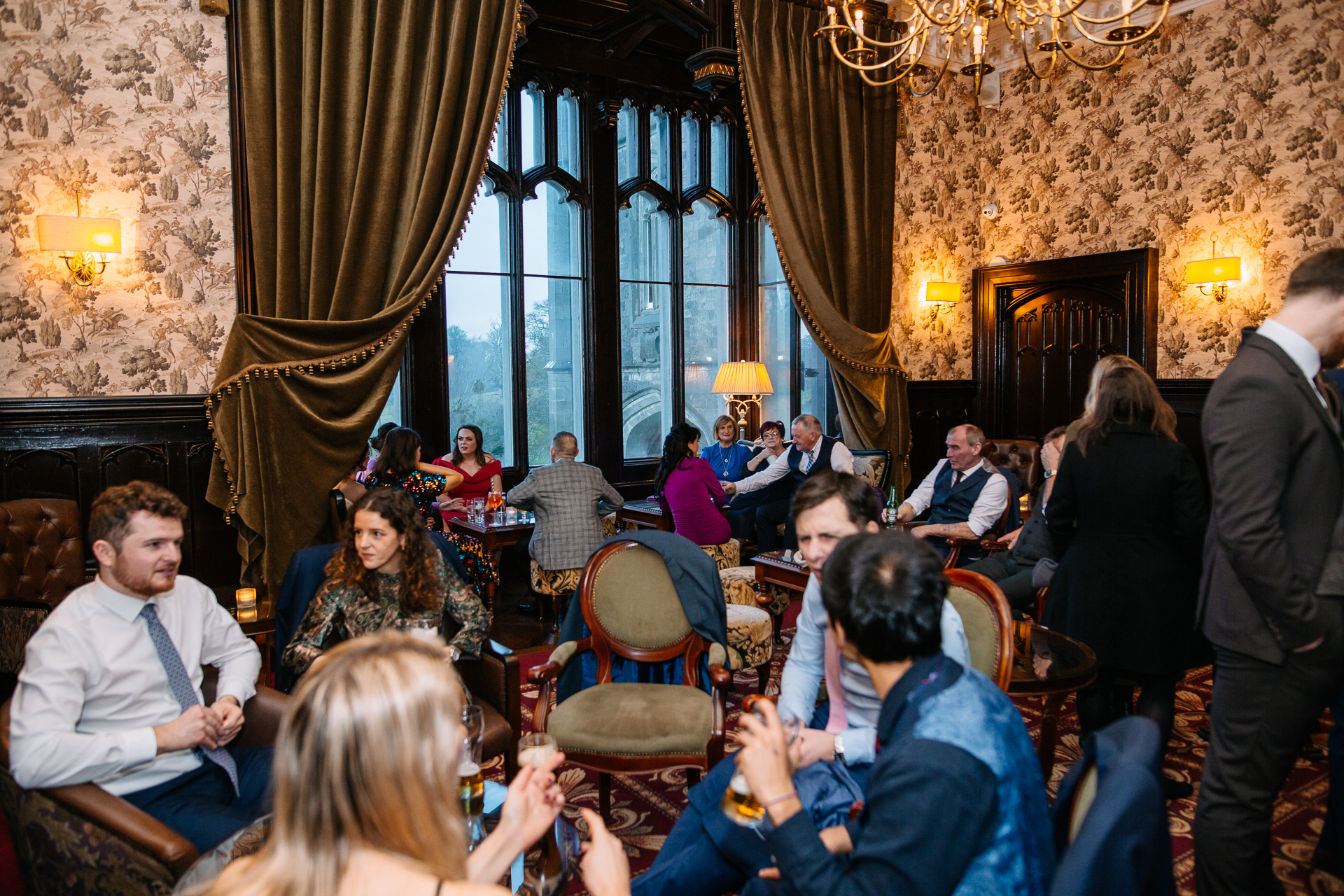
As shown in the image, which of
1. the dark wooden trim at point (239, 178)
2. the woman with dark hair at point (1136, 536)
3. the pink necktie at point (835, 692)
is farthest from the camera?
the dark wooden trim at point (239, 178)

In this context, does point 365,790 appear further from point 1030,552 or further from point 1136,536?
point 1030,552

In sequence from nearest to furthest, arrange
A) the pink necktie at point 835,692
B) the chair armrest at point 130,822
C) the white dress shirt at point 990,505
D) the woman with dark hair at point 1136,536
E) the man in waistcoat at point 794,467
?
the chair armrest at point 130,822, the pink necktie at point 835,692, the woman with dark hair at point 1136,536, the white dress shirt at point 990,505, the man in waistcoat at point 794,467

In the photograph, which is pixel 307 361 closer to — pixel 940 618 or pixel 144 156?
pixel 144 156

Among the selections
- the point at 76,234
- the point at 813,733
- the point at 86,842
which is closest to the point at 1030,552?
the point at 813,733

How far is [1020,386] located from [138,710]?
24.3ft

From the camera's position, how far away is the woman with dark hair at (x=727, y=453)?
7477 millimetres

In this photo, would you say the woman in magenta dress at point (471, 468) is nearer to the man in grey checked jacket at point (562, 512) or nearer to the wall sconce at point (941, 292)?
the man in grey checked jacket at point (562, 512)

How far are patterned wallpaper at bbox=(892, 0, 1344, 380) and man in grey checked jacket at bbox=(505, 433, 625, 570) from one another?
3931 mm

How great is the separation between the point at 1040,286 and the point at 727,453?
3.12 meters

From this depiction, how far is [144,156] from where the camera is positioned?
480 centimetres

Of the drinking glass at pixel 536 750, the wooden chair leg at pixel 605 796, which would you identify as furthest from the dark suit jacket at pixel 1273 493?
the wooden chair leg at pixel 605 796

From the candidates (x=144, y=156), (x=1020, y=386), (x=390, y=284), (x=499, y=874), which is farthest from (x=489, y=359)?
(x=499, y=874)

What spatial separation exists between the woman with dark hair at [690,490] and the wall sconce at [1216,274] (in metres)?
3.90

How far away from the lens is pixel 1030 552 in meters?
4.22
